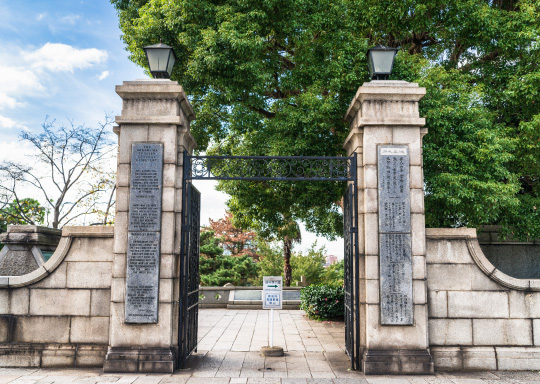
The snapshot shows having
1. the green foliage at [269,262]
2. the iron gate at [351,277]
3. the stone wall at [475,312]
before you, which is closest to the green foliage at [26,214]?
the green foliage at [269,262]

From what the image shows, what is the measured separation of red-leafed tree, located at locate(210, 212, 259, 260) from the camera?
3070cm

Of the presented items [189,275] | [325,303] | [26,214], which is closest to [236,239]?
[26,214]

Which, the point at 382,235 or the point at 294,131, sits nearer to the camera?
the point at 382,235

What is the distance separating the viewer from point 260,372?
6133mm

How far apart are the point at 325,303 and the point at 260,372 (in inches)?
247

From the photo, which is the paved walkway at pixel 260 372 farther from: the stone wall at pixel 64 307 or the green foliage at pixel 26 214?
the green foliage at pixel 26 214

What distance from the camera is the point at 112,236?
6426 millimetres

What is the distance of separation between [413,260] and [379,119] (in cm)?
215

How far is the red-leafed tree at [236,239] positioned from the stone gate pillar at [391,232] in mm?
24154

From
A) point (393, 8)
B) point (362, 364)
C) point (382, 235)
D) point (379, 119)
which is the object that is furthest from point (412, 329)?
point (393, 8)

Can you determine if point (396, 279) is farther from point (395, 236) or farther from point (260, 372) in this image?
point (260, 372)

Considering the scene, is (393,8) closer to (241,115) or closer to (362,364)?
(241,115)

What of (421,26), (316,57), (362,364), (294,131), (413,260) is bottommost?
(362,364)

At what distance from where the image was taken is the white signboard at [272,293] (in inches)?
305
